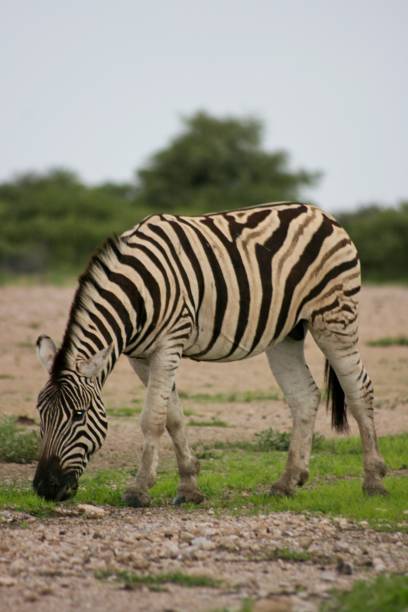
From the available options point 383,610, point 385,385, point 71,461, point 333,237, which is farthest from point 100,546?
point 385,385

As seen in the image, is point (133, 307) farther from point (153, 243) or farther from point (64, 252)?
point (64, 252)

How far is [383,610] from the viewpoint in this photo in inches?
204

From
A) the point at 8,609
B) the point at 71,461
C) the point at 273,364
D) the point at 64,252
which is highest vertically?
the point at 64,252

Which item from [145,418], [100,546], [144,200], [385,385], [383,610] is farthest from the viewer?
[144,200]

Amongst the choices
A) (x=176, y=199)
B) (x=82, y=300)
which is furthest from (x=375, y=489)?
(x=176, y=199)

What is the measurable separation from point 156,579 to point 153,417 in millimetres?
2092

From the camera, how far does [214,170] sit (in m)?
49.2

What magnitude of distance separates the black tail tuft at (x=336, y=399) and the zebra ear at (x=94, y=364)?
2063 mm

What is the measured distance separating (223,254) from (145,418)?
4.13ft

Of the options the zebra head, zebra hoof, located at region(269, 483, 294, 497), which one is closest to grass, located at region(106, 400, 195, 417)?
zebra hoof, located at region(269, 483, 294, 497)

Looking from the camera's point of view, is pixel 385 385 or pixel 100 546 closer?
pixel 100 546

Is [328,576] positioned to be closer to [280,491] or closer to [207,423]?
[280,491]

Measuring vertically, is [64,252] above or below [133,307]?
above

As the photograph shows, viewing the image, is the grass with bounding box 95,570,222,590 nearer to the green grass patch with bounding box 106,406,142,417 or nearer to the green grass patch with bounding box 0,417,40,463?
the green grass patch with bounding box 0,417,40,463
